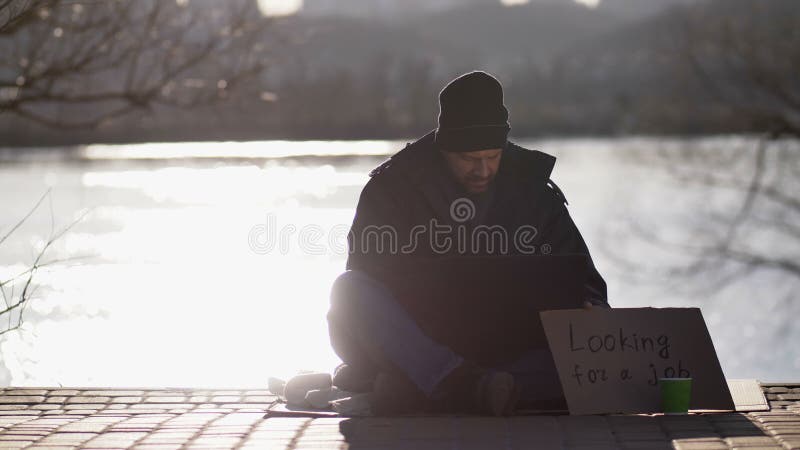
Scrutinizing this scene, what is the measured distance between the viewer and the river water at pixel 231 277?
12297 millimetres

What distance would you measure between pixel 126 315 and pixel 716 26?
921cm

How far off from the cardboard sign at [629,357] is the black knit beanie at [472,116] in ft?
2.24

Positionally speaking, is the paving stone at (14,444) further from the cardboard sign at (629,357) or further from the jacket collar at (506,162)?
the cardboard sign at (629,357)

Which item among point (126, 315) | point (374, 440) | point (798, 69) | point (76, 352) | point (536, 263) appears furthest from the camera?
point (798, 69)

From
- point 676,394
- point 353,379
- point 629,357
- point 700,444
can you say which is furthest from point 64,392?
point 700,444

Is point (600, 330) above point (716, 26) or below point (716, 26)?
below

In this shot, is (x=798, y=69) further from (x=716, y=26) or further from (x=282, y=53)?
(x=282, y=53)

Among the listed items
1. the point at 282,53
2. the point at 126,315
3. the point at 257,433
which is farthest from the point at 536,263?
the point at 126,315

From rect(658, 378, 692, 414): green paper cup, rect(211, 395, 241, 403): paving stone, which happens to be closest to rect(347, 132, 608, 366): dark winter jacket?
rect(658, 378, 692, 414): green paper cup

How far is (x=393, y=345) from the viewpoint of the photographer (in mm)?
4930

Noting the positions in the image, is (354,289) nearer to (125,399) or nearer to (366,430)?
(366,430)

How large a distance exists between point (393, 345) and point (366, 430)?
1.35ft

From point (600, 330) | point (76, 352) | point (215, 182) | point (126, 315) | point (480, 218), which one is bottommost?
point (600, 330)

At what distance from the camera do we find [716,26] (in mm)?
19359
